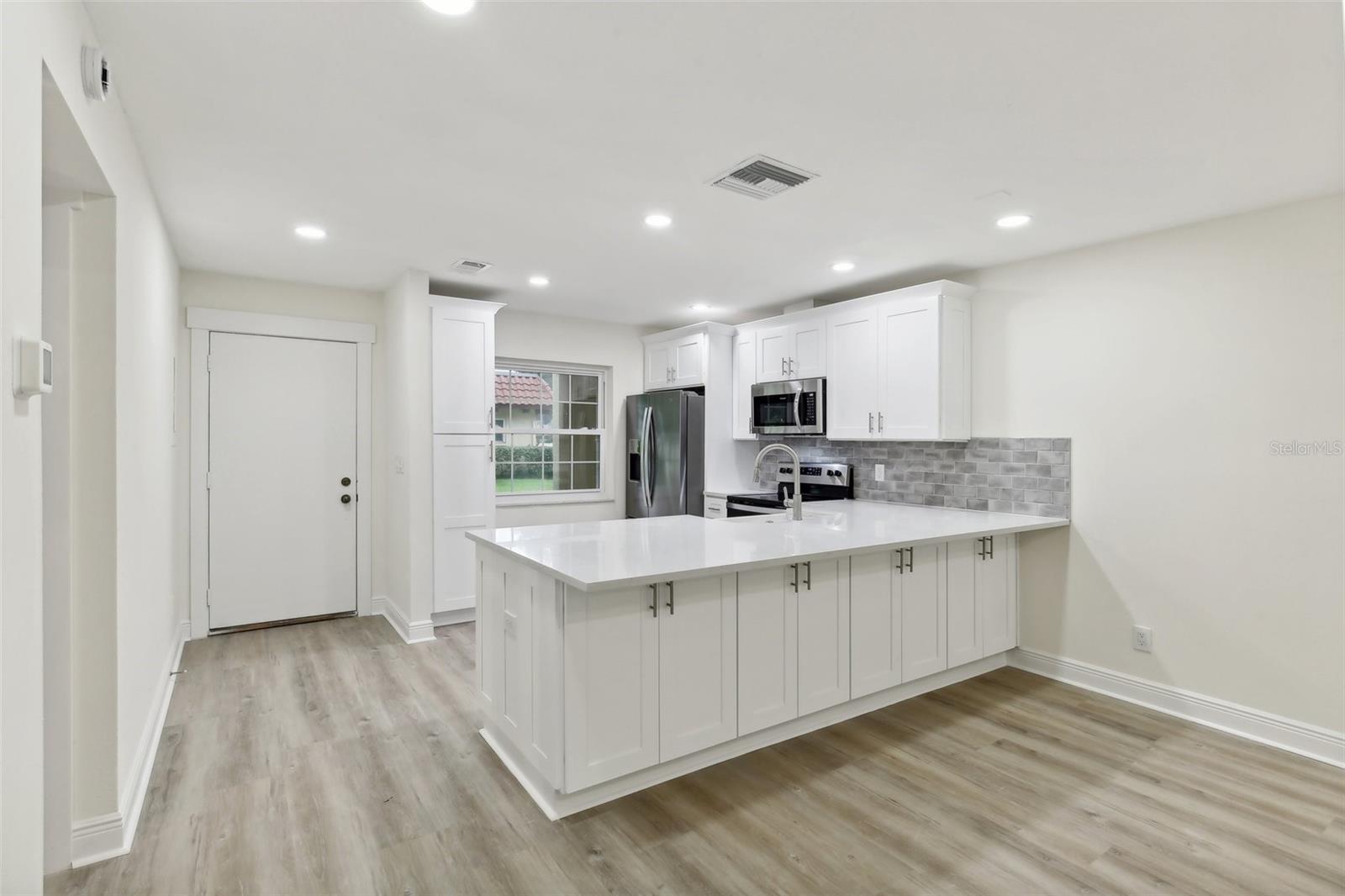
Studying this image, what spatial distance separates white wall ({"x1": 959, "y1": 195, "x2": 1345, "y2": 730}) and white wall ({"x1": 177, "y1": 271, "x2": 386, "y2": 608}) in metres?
4.25

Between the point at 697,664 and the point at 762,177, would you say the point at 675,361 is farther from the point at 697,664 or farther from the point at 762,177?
the point at 697,664

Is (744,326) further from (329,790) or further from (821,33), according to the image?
(329,790)

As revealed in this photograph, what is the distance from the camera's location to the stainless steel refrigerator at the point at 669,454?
5316 millimetres

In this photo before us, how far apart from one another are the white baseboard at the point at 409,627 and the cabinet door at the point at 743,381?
2692 millimetres

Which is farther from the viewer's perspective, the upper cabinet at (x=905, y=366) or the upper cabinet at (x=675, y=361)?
the upper cabinet at (x=675, y=361)

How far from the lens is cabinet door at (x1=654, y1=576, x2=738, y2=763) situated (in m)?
2.41

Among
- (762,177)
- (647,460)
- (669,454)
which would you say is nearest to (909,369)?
(762,177)

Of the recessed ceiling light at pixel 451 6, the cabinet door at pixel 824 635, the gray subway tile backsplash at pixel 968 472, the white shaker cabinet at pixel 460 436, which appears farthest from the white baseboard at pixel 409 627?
the recessed ceiling light at pixel 451 6

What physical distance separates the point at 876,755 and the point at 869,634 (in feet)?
1.66

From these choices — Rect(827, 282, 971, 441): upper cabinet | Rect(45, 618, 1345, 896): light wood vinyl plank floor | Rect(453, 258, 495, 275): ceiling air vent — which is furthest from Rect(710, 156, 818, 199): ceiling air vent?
Rect(45, 618, 1345, 896): light wood vinyl plank floor

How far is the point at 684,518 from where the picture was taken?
3568 millimetres

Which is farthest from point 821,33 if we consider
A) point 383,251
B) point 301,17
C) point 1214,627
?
point 1214,627

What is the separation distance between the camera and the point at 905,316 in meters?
4.12

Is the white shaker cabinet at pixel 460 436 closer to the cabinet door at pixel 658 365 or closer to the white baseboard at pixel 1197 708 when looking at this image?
the cabinet door at pixel 658 365
